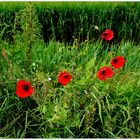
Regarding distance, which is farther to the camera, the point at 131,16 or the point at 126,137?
the point at 131,16

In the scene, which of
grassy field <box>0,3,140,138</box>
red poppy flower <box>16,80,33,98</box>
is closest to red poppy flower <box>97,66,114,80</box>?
grassy field <box>0,3,140,138</box>

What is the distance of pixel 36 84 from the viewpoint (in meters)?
4.20

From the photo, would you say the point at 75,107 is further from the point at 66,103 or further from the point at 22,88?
the point at 22,88

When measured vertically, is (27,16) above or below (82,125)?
above

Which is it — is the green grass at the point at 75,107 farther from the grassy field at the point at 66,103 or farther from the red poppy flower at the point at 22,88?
the red poppy flower at the point at 22,88

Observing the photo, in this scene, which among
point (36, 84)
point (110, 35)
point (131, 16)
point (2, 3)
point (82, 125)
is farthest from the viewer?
point (2, 3)

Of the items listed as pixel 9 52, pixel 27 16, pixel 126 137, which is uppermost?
pixel 27 16

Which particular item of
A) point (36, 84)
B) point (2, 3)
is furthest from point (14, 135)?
point (2, 3)

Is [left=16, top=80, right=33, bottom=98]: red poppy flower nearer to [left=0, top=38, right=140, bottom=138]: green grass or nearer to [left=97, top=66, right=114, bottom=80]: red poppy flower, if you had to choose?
[left=0, top=38, right=140, bottom=138]: green grass

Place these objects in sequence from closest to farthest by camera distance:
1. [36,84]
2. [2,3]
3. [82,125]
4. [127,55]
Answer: [82,125] → [36,84] → [127,55] → [2,3]

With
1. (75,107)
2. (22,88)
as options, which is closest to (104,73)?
(75,107)

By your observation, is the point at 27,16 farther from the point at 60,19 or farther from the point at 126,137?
the point at 60,19

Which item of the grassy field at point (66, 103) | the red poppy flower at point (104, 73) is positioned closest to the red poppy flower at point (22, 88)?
the grassy field at point (66, 103)

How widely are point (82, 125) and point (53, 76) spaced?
26.5 inches
